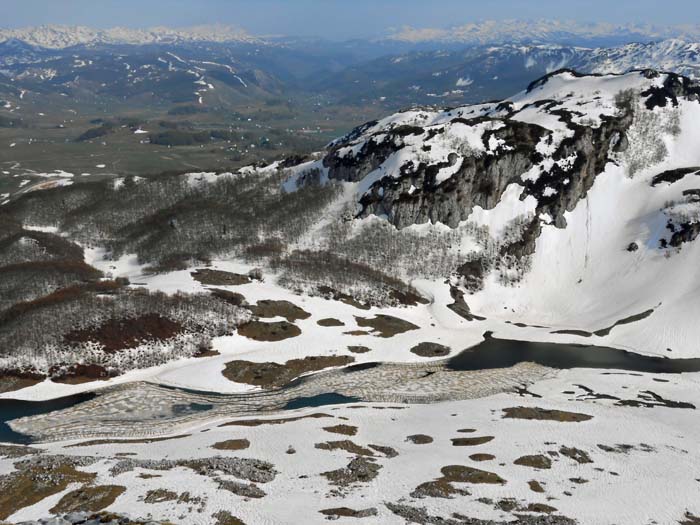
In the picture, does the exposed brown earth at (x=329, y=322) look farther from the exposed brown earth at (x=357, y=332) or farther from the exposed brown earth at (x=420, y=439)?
the exposed brown earth at (x=420, y=439)

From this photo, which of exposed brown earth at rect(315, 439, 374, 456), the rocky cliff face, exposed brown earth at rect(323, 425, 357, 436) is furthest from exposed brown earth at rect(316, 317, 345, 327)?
the rocky cliff face

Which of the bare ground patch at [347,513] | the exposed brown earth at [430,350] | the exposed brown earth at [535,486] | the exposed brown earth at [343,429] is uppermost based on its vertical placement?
the bare ground patch at [347,513]

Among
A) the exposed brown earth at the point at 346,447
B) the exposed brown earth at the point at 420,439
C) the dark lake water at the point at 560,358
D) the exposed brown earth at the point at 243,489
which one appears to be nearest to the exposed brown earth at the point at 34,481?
the exposed brown earth at the point at 243,489

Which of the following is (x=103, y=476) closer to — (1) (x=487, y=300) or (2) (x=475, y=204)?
(1) (x=487, y=300)

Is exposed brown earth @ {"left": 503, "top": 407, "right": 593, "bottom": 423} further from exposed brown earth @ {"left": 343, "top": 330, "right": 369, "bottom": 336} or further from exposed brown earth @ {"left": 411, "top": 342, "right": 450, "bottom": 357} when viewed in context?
exposed brown earth @ {"left": 343, "top": 330, "right": 369, "bottom": 336}

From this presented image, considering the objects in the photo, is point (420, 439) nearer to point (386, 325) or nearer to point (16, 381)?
point (386, 325)

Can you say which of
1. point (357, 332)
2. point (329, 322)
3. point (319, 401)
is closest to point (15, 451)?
point (319, 401)

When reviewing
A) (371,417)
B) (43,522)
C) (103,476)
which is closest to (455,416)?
(371,417)
